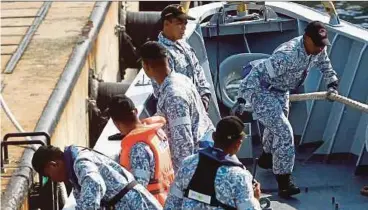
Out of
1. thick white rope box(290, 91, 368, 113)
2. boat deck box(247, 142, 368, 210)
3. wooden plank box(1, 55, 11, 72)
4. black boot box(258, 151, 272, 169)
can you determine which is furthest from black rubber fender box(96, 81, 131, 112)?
thick white rope box(290, 91, 368, 113)

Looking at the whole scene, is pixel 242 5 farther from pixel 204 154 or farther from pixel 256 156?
pixel 204 154

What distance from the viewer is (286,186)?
721 centimetres

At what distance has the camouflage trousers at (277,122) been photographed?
705 cm

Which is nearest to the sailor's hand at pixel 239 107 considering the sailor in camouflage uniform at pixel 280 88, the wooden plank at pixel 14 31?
the sailor in camouflage uniform at pixel 280 88

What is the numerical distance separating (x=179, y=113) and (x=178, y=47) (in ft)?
3.62

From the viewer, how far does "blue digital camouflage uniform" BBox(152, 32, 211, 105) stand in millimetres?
6660

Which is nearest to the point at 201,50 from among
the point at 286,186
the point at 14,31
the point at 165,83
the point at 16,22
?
the point at 286,186

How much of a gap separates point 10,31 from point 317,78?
3903 millimetres

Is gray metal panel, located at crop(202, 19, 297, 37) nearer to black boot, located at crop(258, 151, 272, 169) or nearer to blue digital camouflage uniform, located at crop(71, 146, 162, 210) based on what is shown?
black boot, located at crop(258, 151, 272, 169)

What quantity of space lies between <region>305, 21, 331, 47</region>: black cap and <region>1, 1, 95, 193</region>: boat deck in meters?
2.40

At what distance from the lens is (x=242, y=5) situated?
912 centimetres

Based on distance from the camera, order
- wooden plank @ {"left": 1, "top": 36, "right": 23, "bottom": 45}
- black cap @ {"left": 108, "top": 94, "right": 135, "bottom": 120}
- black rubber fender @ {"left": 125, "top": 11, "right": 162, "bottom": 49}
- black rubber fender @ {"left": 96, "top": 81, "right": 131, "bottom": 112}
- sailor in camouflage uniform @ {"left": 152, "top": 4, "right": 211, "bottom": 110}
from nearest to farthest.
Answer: black cap @ {"left": 108, "top": 94, "right": 135, "bottom": 120}, sailor in camouflage uniform @ {"left": 152, "top": 4, "right": 211, "bottom": 110}, wooden plank @ {"left": 1, "top": 36, "right": 23, "bottom": 45}, black rubber fender @ {"left": 96, "top": 81, "right": 131, "bottom": 112}, black rubber fender @ {"left": 125, "top": 11, "right": 162, "bottom": 49}

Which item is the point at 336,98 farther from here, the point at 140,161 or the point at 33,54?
the point at 33,54

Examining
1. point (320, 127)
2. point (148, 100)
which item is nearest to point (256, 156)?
point (320, 127)
